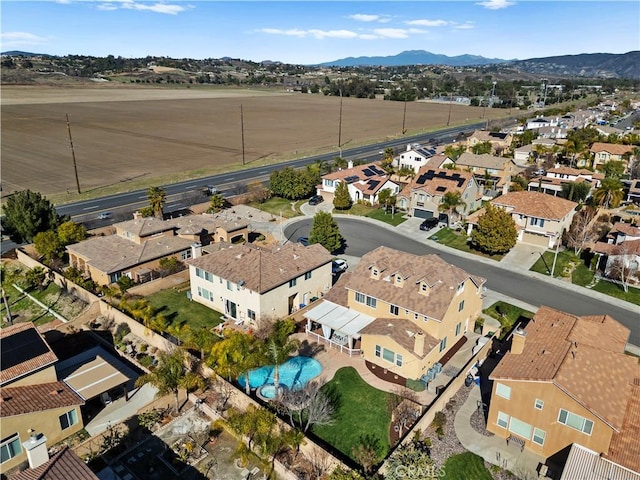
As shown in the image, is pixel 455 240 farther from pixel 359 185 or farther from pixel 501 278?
pixel 359 185

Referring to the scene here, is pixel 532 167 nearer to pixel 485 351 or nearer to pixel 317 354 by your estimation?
pixel 485 351

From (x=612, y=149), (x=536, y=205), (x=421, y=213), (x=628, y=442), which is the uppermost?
(x=612, y=149)

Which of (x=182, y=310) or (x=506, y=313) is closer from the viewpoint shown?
(x=506, y=313)

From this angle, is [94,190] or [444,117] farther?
[444,117]

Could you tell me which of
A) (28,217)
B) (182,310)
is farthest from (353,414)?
(28,217)

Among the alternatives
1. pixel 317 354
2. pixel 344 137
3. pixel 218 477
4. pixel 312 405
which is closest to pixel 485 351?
pixel 317 354

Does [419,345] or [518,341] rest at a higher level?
[518,341]

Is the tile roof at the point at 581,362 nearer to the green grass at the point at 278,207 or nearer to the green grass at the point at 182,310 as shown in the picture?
the green grass at the point at 182,310
